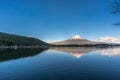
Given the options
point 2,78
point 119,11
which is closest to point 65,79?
point 2,78

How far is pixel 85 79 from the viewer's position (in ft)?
102

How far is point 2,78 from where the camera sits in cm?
3250

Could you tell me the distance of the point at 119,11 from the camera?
95.6 ft

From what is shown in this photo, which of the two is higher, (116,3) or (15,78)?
(116,3)

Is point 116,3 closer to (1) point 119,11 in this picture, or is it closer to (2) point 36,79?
(1) point 119,11

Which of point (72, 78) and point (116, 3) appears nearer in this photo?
point (116, 3)

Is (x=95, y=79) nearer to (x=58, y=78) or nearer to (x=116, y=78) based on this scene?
(x=116, y=78)

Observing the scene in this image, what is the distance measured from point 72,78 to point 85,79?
2.10 m

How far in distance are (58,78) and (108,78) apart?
744cm

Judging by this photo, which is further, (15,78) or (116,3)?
(15,78)

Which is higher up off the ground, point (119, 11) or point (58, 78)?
point (119, 11)

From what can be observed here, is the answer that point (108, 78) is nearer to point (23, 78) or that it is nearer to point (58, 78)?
point (58, 78)

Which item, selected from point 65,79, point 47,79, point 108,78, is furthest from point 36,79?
point 108,78

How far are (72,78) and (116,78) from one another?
6453 millimetres
